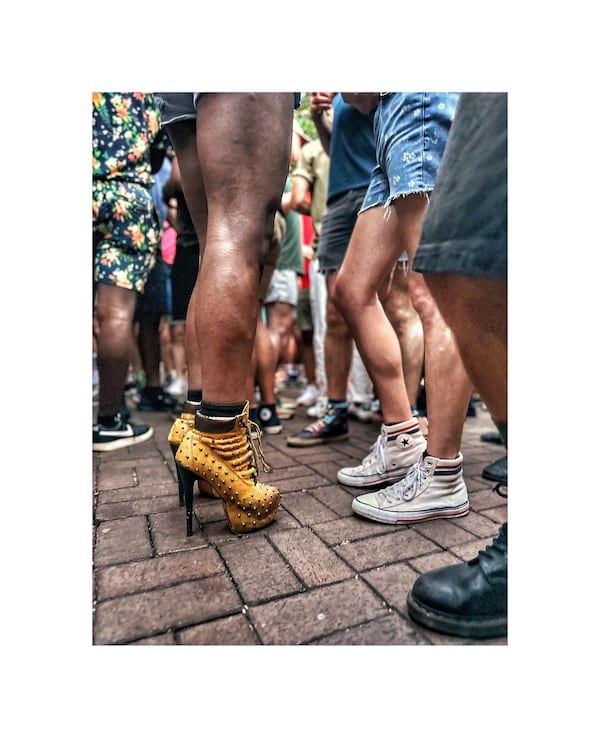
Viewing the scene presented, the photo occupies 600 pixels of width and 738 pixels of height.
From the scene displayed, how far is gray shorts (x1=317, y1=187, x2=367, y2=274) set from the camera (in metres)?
1.78

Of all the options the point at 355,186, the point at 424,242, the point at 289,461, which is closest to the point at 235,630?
the point at 424,242

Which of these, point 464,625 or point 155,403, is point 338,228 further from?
point 464,625

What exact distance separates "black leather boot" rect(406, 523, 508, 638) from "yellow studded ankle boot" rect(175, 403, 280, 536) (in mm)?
366

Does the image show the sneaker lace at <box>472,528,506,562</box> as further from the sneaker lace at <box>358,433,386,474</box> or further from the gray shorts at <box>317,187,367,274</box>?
the gray shorts at <box>317,187,367,274</box>

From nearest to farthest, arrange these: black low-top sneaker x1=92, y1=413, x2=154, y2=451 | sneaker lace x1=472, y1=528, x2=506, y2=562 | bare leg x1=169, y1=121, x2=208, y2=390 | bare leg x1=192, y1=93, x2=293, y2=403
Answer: sneaker lace x1=472, y1=528, x2=506, y2=562
bare leg x1=192, y1=93, x2=293, y2=403
bare leg x1=169, y1=121, x2=208, y2=390
black low-top sneaker x1=92, y1=413, x2=154, y2=451

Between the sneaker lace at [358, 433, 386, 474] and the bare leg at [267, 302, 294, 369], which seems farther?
the bare leg at [267, 302, 294, 369]

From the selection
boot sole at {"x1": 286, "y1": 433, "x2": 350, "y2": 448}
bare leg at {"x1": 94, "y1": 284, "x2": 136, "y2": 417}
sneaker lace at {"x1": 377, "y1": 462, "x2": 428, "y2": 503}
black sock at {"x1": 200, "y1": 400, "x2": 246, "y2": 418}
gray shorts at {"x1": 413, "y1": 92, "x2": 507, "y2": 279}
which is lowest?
boot sole at {"x1": 286, "y1": 433, "x2": 350, "y2": 448}

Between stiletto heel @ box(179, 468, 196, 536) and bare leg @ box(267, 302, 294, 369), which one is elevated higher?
bare leg @ box(267, 302, 294, 369)

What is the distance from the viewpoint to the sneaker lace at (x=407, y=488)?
103cm

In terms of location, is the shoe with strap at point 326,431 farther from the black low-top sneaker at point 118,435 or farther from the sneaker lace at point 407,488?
the sneaker lace at point 407,488

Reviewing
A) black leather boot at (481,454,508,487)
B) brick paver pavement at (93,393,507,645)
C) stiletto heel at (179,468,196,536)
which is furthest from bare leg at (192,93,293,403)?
black leather boot at (481,454,508,487)

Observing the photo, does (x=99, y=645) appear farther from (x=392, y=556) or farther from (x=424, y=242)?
(x=424, y=242)

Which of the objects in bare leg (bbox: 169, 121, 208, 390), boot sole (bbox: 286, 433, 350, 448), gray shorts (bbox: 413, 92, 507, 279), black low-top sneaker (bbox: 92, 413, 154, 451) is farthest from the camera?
boot sole (bbox: 286, 433, 350, 448)

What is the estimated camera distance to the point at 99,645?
63cm
